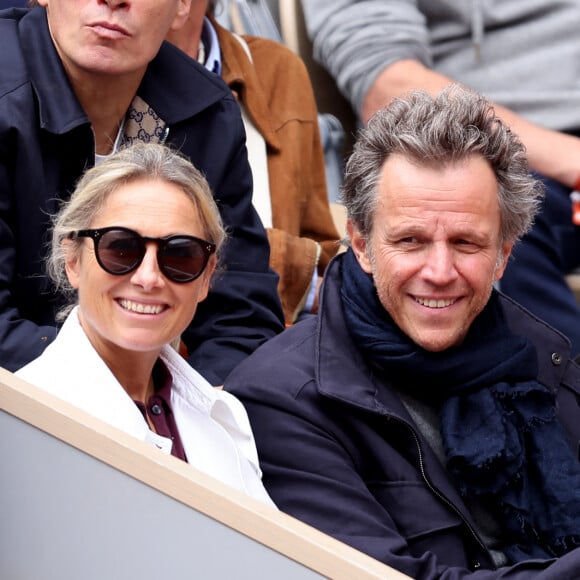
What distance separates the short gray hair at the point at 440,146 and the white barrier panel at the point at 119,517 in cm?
55

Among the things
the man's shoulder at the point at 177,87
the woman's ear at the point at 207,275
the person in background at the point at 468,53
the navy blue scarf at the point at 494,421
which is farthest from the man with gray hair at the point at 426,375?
the person in background at the point at 468,53

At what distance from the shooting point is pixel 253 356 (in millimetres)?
1934

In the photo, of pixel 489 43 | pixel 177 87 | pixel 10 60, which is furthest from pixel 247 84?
pixel 10 60

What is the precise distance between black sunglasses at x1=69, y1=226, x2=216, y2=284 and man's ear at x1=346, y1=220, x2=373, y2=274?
0.26 m

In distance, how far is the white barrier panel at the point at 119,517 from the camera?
1.49m

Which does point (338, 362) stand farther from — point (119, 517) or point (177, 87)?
point (177, 87)

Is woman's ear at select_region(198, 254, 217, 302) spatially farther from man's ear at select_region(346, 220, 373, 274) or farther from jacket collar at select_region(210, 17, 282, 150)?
jacket collar at select_region(210, 17, 282, 150)

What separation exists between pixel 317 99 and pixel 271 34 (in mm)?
188

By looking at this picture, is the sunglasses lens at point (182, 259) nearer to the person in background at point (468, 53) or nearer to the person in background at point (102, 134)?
the person in background at point (102, 134)

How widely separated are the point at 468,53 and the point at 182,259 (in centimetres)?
134

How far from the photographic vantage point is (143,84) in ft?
7.23

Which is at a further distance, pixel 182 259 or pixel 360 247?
pixel 360 247

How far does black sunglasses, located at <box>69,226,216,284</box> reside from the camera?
68.3 inches

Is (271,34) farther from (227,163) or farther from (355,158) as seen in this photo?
(355,158)
